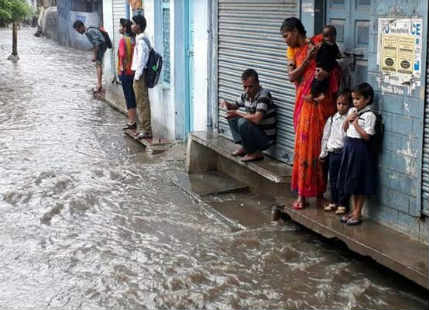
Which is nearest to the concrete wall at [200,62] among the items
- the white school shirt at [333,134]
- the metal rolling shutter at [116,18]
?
the white school shirt at [333,134]

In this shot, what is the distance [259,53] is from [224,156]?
1288 millimetres

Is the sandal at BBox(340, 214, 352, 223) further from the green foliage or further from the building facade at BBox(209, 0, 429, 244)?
the green foliage

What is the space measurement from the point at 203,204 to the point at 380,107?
101 inches

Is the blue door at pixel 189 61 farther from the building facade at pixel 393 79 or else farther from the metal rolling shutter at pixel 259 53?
the building facade at pixel 393 79

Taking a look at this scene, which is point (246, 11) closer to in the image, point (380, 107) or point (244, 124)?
point (244, 124)

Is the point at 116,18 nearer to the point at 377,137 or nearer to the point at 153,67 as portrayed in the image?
the point at 153,67

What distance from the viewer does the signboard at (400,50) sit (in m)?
5.42

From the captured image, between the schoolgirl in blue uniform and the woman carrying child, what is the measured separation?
15 cm

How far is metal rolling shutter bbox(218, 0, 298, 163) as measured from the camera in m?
7.43

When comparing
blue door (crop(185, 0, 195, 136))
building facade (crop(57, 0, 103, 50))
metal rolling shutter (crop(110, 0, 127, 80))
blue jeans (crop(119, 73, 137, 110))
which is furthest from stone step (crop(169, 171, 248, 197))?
building facade (crop(57, 0, 103, 50))

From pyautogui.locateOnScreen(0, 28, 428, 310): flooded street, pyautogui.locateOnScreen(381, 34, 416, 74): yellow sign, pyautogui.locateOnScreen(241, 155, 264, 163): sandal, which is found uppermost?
pyautogui.locateOnScreen(381, 34, 416, 74): yellow sign

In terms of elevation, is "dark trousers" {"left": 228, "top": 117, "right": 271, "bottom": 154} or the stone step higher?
"dark trousers" {"left": 228, "top": 117, "right": 271, "bottom": 154}

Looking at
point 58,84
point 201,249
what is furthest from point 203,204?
point 58,84

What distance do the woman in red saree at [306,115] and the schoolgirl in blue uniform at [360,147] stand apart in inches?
19.1
